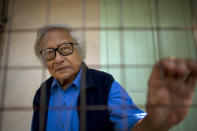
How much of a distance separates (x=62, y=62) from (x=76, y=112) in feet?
0.82

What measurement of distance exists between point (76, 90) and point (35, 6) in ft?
4.86

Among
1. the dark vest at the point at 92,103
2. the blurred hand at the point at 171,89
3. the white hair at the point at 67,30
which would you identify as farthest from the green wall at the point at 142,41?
the blurred hand at the point at 171,89

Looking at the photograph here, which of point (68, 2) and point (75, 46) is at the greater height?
point (68, 2)

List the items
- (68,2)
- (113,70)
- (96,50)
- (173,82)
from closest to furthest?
(173,82) → (113,70) → (96,50) → (68,2)

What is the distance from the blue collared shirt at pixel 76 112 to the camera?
2.37 feet

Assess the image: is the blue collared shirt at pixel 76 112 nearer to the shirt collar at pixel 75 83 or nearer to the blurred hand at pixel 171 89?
the shirt collar at pixel 75 83

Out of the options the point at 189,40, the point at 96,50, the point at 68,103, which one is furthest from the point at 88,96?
the point at 96,50

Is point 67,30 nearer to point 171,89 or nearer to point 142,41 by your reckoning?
point 171,89

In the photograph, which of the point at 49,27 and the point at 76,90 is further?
the point at 49,27

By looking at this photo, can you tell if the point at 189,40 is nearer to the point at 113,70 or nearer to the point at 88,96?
the point at 113,70

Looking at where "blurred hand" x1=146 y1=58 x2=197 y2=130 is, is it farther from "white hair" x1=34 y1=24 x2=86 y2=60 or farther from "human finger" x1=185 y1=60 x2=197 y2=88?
"white hair" x1=34 y1=24 x2=86 y2=60

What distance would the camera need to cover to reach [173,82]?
51 cm

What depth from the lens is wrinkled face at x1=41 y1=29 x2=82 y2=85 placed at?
877 millimetres

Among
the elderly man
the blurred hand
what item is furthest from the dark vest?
the blurred hand
